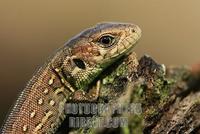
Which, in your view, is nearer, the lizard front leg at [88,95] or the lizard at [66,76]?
the lizard front leg at [88,95]

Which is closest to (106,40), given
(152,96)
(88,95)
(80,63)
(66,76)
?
(80,63)

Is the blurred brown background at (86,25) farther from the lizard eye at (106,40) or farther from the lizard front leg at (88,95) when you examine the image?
the lizard front leg at (88,95)

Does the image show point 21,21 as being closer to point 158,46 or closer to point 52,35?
point 52,35

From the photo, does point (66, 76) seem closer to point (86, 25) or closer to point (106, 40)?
point (106, 40)

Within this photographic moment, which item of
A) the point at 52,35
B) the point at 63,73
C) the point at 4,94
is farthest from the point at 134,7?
the point at 63,73

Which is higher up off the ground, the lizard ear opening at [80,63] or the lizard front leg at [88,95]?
the lizard ear opening at [80,63]

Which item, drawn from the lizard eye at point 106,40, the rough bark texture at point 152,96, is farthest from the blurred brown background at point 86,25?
the rough bark texture at point 152,96

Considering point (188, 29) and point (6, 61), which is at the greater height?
point (188, 29)
